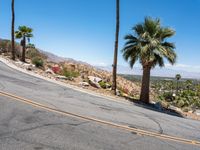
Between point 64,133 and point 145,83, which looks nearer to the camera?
point 64,133

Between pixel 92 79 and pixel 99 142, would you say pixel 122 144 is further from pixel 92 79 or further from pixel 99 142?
pixel 92 79

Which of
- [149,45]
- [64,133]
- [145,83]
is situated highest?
[149,45]

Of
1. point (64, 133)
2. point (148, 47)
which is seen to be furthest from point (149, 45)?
point (64, 133)

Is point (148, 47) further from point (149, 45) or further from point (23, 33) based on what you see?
point (23, 33)

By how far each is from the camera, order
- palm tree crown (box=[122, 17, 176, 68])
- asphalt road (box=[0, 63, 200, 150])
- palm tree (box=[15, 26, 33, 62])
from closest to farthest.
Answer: asphalt road (box=[0, 63, 200, 150]) < palm tree crown (box=[122, 17, 176, 68]) < palm tree (box=[15, 26, 33, 62])

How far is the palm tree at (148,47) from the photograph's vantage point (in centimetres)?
2227

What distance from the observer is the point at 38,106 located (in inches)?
428

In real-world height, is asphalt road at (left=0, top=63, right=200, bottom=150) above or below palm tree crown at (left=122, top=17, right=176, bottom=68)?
below

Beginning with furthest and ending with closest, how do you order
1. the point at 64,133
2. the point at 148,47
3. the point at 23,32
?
the point at 23,32 → the point at 148,47 → the point at 64,133

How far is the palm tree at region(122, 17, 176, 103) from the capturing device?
73.0 feet

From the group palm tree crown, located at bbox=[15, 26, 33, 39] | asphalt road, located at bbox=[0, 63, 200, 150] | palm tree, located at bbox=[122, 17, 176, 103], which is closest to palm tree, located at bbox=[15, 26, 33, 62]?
palm tree crown, located at bbox=[15, 26, 33, 39]

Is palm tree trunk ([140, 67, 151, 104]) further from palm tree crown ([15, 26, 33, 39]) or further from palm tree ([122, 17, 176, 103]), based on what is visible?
palm tree crown ([15, 26, 33, 39])

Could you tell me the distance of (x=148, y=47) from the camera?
22109mm

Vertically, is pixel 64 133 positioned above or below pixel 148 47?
below
